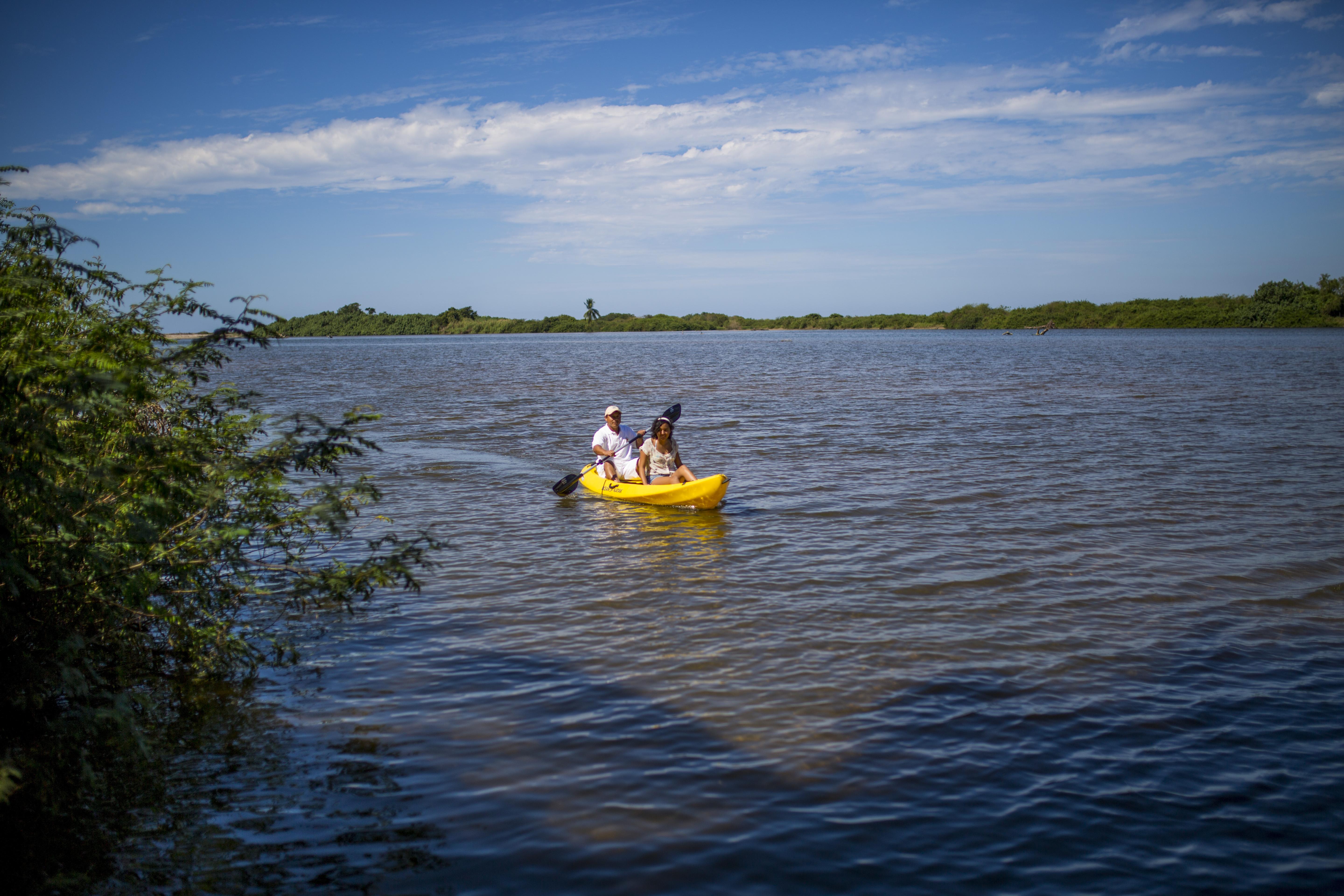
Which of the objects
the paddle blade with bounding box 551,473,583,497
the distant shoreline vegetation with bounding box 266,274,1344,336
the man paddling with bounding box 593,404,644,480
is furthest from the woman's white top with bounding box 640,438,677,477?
the distant shoreline vegetation with bounding box 266,274,1344,336

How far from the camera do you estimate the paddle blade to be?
1312cm

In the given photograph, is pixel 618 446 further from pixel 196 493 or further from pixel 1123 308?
pixel 1123 308

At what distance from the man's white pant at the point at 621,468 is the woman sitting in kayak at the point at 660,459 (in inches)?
8.9

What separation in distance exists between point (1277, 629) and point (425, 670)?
22.7ft

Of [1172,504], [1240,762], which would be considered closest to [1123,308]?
[1172,504]

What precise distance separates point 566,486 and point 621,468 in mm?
969

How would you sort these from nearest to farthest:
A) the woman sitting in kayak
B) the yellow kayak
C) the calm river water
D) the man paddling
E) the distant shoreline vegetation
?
the calm river water < the yellow kayak < the woman sitting in kayak < the man paddling < the distant shoreline vegetation

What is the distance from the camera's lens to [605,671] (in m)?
6.39

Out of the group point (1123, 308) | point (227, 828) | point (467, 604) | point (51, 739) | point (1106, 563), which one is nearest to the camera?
point (227, 828)

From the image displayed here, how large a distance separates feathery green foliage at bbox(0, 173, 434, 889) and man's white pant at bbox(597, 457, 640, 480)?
7120 mm

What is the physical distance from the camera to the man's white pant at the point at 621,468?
1312cm

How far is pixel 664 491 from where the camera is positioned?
478 inches

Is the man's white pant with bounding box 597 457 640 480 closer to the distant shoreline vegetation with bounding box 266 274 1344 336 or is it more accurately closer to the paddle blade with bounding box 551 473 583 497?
the paddle blade with bounding box 551 473 583 497

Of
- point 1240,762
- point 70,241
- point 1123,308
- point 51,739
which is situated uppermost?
point 1123,308
